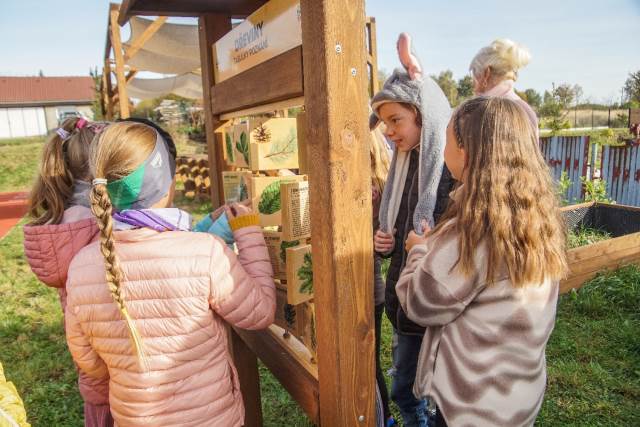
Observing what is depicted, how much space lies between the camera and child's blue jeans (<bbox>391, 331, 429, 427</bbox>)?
2072mm

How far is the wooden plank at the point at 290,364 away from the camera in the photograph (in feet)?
5.08

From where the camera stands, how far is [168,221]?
4.73 feet

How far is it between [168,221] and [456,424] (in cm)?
106

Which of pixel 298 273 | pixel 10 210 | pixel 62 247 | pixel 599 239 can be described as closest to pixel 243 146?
pixel 298 273

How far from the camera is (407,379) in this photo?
2.13m

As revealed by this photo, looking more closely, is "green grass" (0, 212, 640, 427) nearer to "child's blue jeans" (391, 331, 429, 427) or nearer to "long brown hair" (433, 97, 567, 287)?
"child's blue jeans" (391, 331, 429, 427)

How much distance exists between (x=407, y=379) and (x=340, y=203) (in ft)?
3.99

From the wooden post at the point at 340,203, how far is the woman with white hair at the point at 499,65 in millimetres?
1704

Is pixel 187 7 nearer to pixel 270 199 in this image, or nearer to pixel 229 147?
pixel 229 147

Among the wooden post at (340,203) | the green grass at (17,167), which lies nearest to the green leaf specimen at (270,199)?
the wooden post at (340,203)

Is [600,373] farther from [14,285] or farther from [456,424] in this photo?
[14,285]

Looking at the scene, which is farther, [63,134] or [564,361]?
[564,361]

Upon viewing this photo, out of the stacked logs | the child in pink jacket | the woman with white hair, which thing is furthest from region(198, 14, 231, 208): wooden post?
the stacked logs

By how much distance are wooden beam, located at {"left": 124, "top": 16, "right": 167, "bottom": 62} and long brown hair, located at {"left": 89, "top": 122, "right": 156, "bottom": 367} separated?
649 cm
